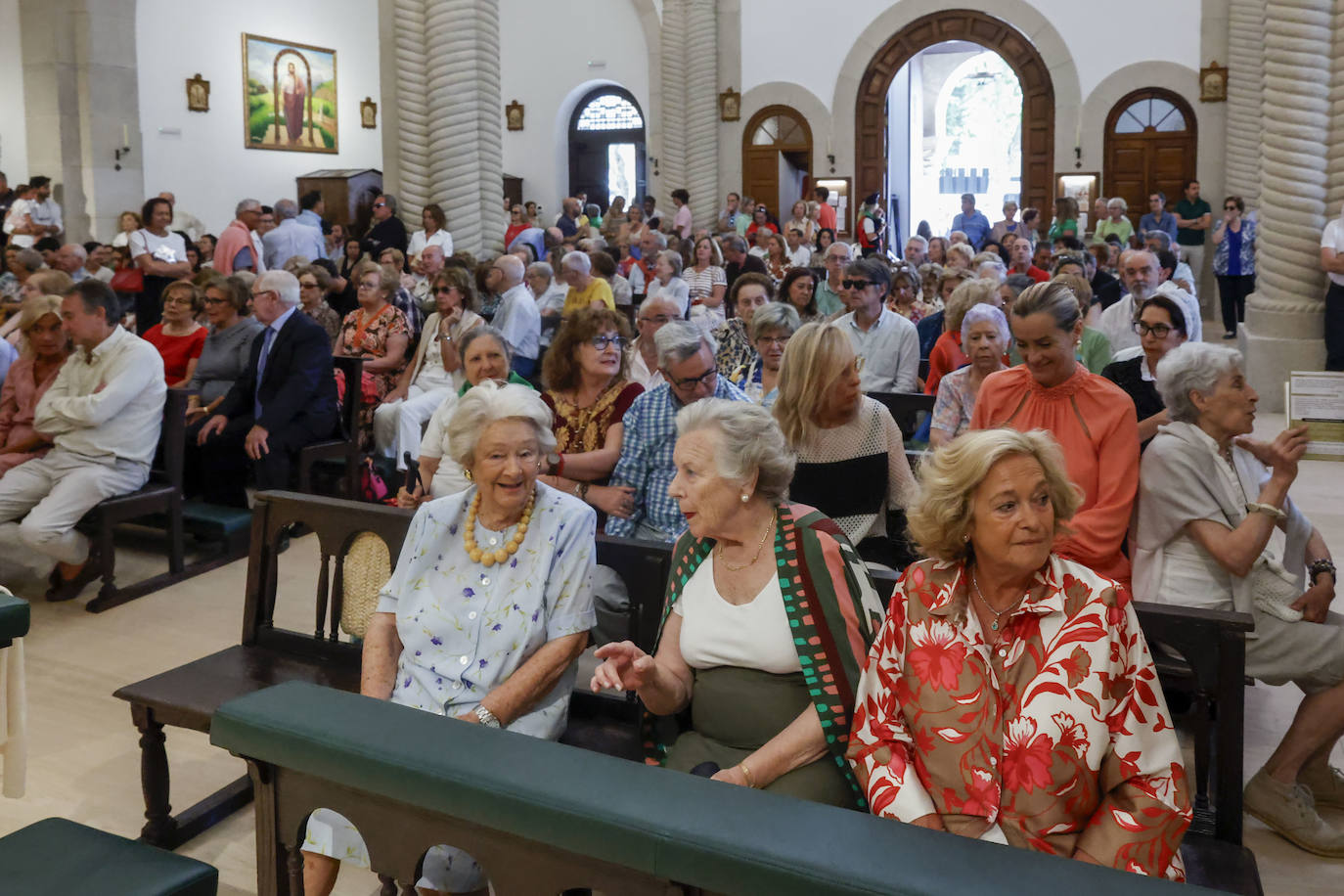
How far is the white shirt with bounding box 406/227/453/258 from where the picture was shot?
10148mm

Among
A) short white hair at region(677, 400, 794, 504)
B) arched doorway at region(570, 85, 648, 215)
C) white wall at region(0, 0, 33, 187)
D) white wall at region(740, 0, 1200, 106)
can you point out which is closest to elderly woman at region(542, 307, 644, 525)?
short white hair at region(677, 400, 794, 504)

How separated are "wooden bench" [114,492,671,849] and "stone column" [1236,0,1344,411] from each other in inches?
309

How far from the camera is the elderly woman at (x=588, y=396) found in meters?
4.36

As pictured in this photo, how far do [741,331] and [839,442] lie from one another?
2.70m

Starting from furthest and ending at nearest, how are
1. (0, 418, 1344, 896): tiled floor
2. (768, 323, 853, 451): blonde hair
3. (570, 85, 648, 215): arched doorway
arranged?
(570, 85, 648, 215): arched doorway
(768, 323, 853, 451): blonde hair
(0, 418, 1344, 896): tiled floor

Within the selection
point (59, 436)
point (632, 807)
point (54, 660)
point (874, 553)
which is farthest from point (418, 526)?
point (59, 436)

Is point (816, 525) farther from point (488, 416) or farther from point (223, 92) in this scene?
point (223, 92)

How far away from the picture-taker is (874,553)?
12.2 feet

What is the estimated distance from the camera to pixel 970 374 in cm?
478

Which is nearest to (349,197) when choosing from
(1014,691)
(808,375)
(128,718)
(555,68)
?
(555,68)

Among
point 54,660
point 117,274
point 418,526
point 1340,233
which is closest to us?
point 418,526

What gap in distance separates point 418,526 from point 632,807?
5.73 feet

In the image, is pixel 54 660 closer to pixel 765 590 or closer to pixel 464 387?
pixel 464 387

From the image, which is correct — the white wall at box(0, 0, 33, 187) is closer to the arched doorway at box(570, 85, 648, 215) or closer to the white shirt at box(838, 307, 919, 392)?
the arched doorway at box(570, 85, 648, 215)
